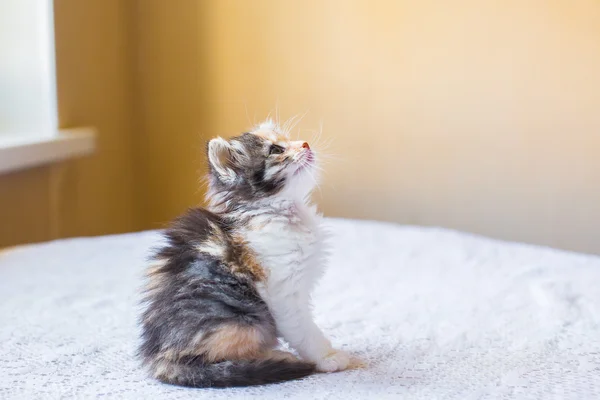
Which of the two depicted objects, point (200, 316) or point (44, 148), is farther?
point (44, 148)

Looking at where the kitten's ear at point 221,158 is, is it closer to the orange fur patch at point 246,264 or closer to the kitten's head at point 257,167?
the kitten's head at point 257,167

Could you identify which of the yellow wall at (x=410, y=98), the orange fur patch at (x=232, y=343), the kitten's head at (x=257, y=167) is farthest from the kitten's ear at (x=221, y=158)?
the yellow wall at (x=410, y=98)

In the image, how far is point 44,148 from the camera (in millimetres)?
1989

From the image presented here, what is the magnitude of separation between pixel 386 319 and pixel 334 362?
0.93 feet

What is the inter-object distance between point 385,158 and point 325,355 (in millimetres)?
1354

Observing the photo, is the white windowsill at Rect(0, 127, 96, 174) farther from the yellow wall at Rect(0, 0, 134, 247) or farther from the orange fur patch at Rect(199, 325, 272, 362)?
the orange fur patch at Rect(199, 325, 272, 362)

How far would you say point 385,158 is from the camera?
7.63 ft

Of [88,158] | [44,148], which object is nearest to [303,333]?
[44,148]

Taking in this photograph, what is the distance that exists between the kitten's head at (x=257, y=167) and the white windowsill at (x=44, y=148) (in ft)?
3.27

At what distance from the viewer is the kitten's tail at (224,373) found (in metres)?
0.97

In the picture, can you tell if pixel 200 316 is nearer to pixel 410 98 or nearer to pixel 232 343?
pixel 232 343

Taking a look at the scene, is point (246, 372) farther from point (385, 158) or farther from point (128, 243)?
point (385, 158)

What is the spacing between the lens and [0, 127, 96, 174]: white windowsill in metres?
1.87

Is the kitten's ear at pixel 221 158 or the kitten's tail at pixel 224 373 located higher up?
the kitten's ear at pixel 221 158
